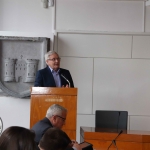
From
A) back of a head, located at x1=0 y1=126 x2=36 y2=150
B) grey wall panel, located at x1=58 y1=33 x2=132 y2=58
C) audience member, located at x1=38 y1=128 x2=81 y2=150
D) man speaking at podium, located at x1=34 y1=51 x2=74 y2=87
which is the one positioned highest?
grey wall panel, located at x1=58 y1=33 x2=132 y2=58

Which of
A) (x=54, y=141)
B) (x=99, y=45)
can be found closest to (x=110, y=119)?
(x=99, y=45)

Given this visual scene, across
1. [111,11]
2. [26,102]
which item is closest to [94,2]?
[111,11]

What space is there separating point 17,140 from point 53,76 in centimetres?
267

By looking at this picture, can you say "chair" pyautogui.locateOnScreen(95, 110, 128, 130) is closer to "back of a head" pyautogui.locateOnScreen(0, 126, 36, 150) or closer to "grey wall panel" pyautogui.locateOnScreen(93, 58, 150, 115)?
"grey wall panel" pyautogui.locateOnScreen(93, 58, 150, 115)

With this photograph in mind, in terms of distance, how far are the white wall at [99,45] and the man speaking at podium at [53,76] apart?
1.55 m

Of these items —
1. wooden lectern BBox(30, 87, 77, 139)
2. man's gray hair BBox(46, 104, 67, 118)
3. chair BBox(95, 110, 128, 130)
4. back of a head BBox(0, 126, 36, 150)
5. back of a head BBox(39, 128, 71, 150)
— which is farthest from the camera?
chair BBox(95, 110, 128, 130)

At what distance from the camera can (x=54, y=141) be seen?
6.99ft

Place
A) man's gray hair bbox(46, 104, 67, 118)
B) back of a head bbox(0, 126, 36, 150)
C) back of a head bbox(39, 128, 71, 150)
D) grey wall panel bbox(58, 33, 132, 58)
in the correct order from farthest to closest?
grey wall panel bbox(58, 33, 132, 58) → man's gray hair bbox(46, 104, 67, 118) → back of a head bbox(39, 128, 71, 150) → back of a head bbox(0, 126, 36, 150)

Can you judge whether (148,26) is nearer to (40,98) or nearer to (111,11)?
(111,11)

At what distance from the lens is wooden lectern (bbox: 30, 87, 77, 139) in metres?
3.99

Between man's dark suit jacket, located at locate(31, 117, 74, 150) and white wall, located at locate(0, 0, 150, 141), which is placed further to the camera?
white wall, located at locate(0, 0, 150, 141)

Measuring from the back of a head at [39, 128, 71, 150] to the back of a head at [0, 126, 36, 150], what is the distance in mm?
251

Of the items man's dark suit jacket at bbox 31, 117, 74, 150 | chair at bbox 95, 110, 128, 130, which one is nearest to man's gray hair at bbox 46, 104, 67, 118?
man's dark suit jacket at bbox 31, 117, 74, 150

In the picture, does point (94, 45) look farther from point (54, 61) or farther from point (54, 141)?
point (54, 141)
